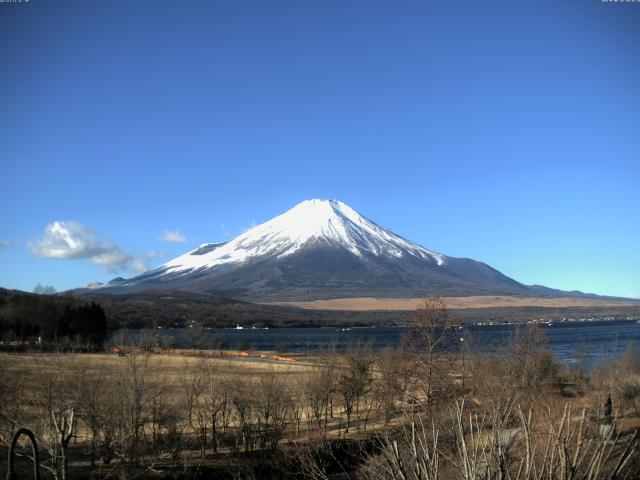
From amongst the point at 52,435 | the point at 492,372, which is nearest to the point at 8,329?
the point at 492,372

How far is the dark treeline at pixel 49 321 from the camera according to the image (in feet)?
287

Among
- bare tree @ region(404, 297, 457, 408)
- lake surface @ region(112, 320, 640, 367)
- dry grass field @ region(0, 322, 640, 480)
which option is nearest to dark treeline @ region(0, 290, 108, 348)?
lake surface @ region(112, 320, 640, 367)

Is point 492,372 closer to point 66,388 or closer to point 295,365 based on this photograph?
point 66,388

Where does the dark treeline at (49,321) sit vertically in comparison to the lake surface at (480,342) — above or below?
above

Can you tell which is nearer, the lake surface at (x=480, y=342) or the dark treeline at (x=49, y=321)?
the lake surface at (x=480, y=342)

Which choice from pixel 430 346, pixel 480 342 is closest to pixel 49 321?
pixel 480 342

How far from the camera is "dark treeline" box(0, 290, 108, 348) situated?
8744 cm

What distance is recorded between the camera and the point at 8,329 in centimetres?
8638

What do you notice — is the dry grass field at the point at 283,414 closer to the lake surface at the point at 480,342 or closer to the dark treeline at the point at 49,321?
the lake surface at the point at 480,342

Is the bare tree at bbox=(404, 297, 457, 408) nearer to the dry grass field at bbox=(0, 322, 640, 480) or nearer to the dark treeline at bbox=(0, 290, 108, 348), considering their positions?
the dry grass field at bbox=(0, 322, 640, 480)

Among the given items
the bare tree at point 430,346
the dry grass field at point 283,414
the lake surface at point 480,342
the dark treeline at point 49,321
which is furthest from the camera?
the dark treeline at point 49,321

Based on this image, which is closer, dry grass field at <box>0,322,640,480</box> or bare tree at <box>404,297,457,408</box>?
dry grass field at <box>0,322,640,480</box>

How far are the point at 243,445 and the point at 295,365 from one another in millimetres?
33989

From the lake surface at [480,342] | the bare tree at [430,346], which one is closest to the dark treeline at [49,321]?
the lake surface at [480,342]
